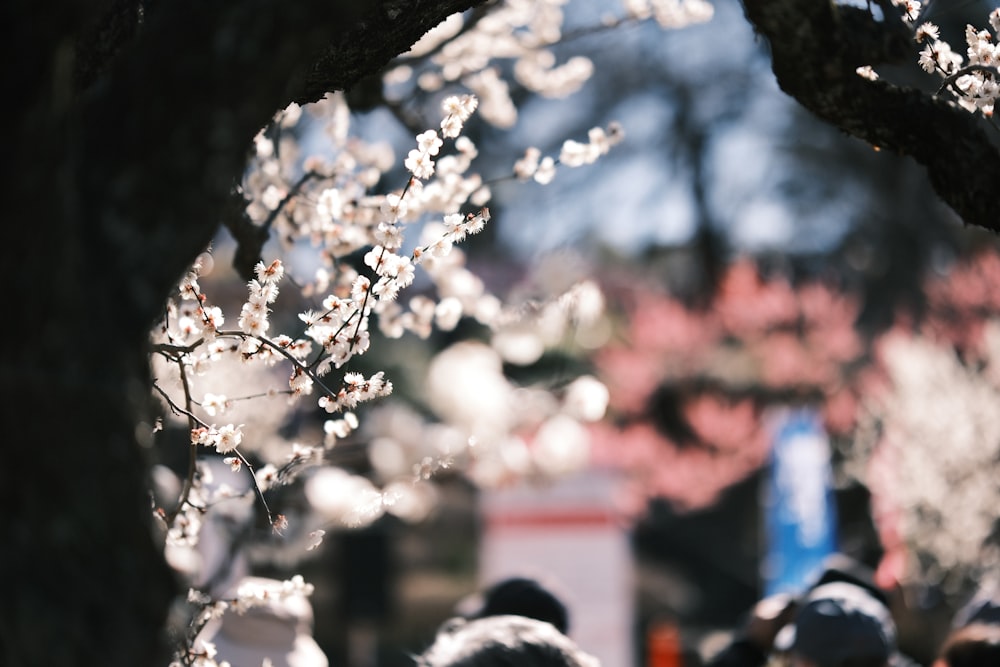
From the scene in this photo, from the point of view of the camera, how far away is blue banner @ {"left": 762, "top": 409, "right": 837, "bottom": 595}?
8.85 metres

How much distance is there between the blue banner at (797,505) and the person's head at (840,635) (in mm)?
5414

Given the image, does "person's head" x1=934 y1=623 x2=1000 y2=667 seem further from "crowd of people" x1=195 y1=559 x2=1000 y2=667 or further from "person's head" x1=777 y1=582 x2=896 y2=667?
"person's head" x1=777 y1=582 x2=896 y2=667

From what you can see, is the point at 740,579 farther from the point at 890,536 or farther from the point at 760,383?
the point at 890,536

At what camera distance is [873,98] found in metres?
2.44

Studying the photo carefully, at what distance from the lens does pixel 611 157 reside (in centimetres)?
2041

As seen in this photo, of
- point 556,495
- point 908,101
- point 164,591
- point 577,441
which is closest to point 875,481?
point 556,495

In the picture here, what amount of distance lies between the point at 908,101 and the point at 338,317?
4.55ft

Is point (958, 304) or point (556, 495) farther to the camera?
point (958, 304)

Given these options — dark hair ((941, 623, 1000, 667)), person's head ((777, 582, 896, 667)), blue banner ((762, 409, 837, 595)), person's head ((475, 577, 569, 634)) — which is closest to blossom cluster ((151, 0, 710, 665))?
person's head ((475, 577, 569, 634))

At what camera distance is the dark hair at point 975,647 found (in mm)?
3225

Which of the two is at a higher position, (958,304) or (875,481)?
(875,481)

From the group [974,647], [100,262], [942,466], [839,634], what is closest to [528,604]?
[839,634]

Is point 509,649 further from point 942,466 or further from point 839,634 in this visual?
point 942,466

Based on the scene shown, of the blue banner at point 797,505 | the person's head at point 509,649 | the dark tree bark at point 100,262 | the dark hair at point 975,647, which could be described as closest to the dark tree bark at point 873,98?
the dark tree bark at point 100,262
